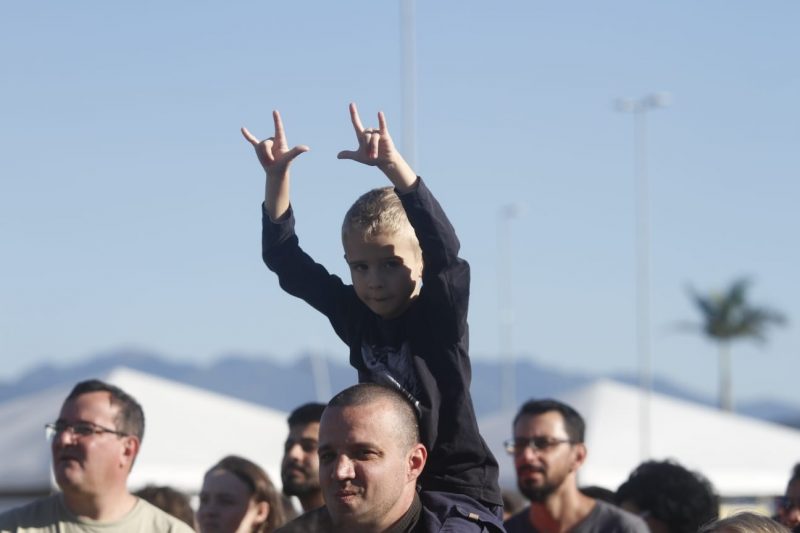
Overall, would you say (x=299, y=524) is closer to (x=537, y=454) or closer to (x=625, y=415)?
(x=537, y=454)

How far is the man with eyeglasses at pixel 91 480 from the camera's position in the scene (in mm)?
6266

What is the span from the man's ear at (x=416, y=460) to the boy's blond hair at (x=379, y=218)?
0.68 m

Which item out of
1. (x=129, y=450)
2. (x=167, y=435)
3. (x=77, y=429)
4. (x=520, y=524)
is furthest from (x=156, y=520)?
(x=167, y=435)

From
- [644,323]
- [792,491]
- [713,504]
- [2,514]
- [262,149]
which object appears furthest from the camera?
[644,323]

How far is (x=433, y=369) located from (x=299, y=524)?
61 cm

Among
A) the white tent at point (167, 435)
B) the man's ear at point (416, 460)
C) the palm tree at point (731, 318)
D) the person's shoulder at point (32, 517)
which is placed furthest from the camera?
the palm tree at point (731, 318)

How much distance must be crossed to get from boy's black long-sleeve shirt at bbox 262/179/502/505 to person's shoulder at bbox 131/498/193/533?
204 cm

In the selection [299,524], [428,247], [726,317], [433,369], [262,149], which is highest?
[262,149]

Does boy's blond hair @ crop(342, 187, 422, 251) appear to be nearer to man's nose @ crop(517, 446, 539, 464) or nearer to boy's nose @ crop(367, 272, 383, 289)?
boy's nose @ crop(367, 272, 383, 289)

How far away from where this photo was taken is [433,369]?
4.48 metres

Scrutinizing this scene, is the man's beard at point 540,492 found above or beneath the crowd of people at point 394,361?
beneath

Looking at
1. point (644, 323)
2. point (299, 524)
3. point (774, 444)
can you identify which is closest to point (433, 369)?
point (299, 524)

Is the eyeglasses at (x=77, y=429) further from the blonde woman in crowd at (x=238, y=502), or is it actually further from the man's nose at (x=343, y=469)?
the man's nose at (x=343, y=469)

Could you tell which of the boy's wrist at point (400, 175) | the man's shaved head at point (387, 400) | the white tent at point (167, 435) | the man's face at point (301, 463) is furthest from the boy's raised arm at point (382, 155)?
the white tent at point (167, 435)
